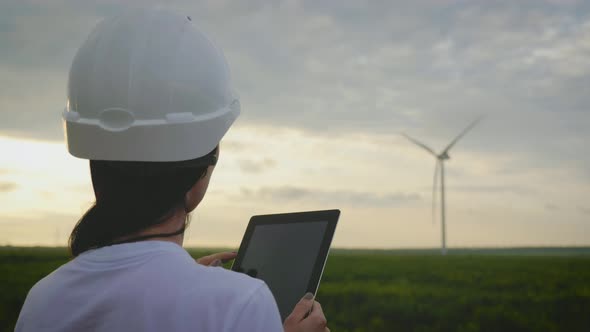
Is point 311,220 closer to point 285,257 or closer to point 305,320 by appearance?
point 285,257

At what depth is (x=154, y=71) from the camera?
2092mm

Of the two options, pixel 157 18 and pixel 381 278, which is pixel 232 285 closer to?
pixel 157 18

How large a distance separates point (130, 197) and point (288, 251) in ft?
2.90

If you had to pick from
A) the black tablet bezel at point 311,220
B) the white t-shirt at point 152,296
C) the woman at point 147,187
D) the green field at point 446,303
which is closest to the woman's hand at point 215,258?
the black tablet bezel at point 311,220

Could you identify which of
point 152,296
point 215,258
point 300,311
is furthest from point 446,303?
point 152,296

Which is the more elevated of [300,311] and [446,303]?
[300,311]

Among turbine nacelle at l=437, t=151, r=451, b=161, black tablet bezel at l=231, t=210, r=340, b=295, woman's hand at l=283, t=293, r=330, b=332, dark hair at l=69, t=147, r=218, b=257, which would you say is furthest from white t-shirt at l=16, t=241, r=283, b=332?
turbine nacelle at l=437, t=151, r=451, b=161

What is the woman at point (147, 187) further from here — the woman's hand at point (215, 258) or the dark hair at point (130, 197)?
the woman's hand at point (215, 258)

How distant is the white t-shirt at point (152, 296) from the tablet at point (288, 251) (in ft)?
2.32

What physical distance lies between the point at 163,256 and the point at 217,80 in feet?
2.60

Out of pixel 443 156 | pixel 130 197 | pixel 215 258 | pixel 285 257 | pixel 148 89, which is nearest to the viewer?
pixel 130 197

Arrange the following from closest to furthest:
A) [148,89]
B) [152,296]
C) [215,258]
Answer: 1. [152,296]
2. [148,89]
3. [215,258]

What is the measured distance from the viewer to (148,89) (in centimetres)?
211

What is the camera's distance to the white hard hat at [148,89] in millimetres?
2115
